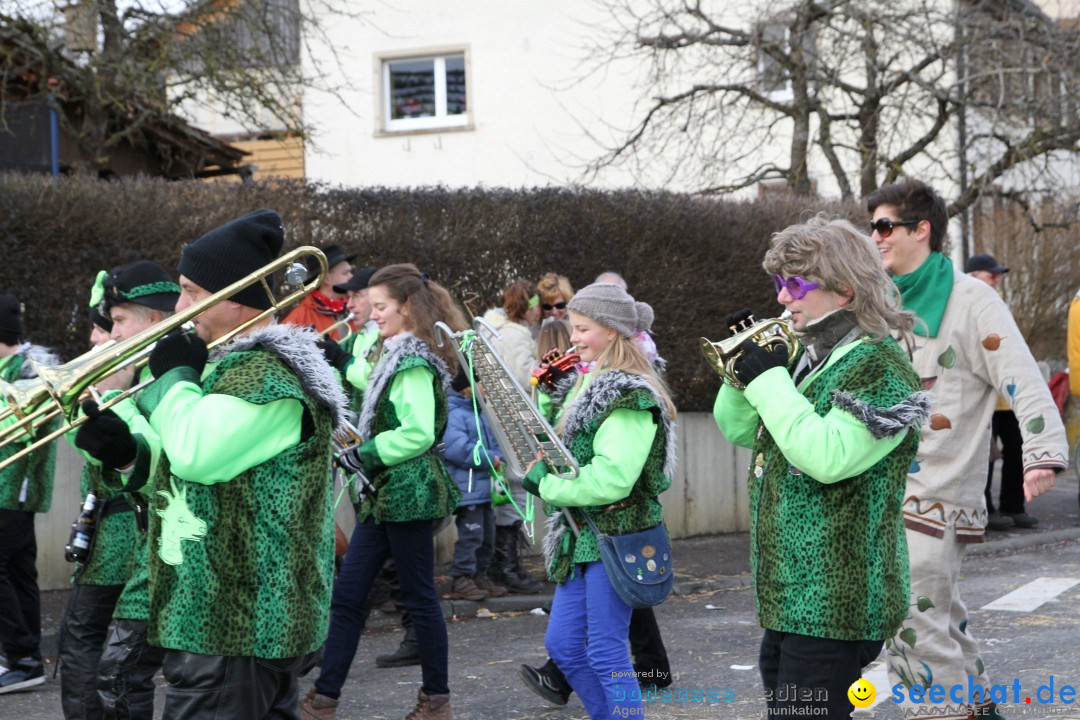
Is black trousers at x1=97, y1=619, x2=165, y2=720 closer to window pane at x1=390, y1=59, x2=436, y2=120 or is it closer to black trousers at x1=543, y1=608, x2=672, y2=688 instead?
black trousers at x1=543, y1=608, x2=672, y2=688

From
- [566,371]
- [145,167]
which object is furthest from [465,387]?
[145,167]

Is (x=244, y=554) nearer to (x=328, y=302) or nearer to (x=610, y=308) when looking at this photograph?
(x=610, y=308)

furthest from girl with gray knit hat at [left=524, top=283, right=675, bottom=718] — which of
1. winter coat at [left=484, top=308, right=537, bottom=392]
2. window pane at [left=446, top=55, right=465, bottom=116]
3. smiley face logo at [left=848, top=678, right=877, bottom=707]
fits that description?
window pane at [left=446, top=55, right=465, bottom=116]

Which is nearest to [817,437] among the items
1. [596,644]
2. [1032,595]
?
[596,644]

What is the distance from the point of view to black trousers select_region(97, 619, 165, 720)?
427 cm

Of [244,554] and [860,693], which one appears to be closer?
[244,554]

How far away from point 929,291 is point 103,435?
290 centimetres

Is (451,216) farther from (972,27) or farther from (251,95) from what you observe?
(972,27)

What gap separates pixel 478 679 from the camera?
6535mm

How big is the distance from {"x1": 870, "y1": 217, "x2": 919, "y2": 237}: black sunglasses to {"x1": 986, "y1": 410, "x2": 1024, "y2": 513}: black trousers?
6.80 metres

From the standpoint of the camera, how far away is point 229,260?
11.4 feet

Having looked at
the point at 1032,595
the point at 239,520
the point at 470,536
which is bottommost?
the point at 1032,595

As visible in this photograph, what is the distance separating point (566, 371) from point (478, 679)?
193 cm

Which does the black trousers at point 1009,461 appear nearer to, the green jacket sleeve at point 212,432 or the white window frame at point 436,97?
the green jacket sleeve at point 212,432
